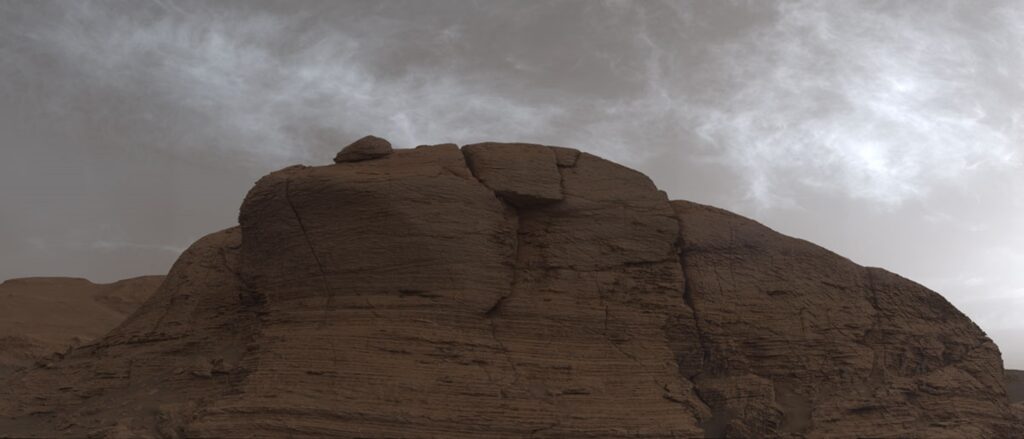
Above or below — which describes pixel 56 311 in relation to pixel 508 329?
above

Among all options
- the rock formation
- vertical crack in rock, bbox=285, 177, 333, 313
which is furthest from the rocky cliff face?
the rock formation

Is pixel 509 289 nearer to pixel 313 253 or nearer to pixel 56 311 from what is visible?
pixel 313 253

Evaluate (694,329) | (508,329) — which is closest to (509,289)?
(508,329)

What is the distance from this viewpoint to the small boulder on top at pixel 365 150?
55.8 ft

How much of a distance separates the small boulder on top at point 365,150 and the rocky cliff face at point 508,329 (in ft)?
0.15

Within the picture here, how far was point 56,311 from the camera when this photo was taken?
2836 cm

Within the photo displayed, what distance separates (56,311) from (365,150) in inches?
656

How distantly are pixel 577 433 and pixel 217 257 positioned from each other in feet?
28.6

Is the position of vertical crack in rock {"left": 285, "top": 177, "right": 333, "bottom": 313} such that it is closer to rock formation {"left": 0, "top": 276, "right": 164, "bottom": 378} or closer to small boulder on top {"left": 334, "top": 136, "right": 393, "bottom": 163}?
small boulder on top {"left": 334, "top": 136, "right": 393, "bottom": 163}

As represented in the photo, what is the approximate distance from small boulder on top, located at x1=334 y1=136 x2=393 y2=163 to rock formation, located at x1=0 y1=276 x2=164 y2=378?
12.5 metres

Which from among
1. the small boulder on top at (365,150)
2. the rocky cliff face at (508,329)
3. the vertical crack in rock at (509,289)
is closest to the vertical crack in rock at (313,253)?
the rocky cliff face at (508,329)

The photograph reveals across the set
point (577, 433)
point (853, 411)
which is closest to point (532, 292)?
point (577, 433)

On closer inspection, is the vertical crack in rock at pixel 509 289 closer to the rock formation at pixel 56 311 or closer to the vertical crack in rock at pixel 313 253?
the vertical crack in rock at pixel 313 253

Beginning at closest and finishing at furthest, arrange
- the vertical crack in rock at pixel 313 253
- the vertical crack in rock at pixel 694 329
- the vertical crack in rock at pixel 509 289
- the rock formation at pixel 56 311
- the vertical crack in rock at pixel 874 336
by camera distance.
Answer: the vertical crack in rock at pixel 509 289 → the vertical crack in rock at pixel 313 253 → the vertical crack in rock at pixel 694 329 → the vertical crack in rock at pixel 874 336 → the rock formation at pixel 56 311
